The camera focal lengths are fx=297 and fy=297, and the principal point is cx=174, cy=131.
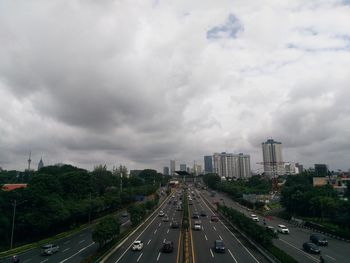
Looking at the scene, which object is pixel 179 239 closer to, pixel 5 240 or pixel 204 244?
pixel 204 244

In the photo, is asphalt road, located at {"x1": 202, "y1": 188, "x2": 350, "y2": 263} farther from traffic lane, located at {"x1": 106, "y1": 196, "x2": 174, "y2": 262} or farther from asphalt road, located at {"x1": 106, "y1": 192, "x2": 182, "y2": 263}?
traffic lane, located at {"x1": 106, "y1": 196, "x2": 174, "y2": 262}

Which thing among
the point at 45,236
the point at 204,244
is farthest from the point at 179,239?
the point at 45,236

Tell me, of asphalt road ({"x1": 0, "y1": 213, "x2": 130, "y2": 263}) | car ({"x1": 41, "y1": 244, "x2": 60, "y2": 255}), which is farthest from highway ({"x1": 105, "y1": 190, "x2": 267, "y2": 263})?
car ({"x1": 41, "y1": 244, "x2": 60, "y2": 255})

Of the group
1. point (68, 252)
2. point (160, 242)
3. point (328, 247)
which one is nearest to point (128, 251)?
point (160, 242)

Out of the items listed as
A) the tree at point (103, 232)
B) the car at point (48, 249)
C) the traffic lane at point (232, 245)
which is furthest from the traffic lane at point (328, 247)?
the car at point (48, 249)

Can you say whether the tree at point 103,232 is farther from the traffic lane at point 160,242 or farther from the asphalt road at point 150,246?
the traffic lane at point 160,242
